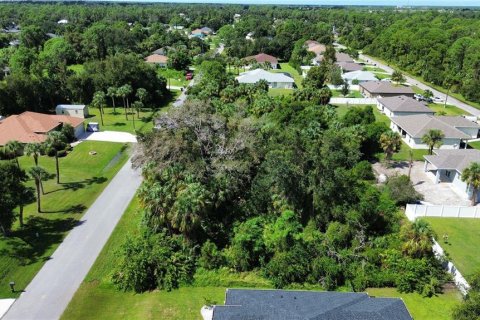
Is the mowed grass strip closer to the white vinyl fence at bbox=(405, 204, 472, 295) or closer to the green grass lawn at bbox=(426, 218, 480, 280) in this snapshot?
the green grass lawn at bbox=(426, 218, 480, 280)

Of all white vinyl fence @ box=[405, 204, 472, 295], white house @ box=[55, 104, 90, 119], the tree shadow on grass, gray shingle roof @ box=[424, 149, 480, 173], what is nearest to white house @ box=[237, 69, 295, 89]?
white house @ box=[55, 104, 90, 119]

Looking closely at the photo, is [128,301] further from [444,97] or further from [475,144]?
[444,97]

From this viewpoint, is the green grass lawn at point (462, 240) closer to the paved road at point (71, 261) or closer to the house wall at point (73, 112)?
the paved road at point (71, 261)

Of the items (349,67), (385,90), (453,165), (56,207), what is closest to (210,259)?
(56,207)

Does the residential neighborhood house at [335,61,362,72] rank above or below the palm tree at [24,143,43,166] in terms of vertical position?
below

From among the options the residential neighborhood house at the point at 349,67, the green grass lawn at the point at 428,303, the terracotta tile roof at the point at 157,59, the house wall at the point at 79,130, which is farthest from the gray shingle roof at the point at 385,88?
the green grass lawn at the point at 428,303

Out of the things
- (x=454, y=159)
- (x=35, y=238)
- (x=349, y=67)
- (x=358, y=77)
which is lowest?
(x=35, y=238)
